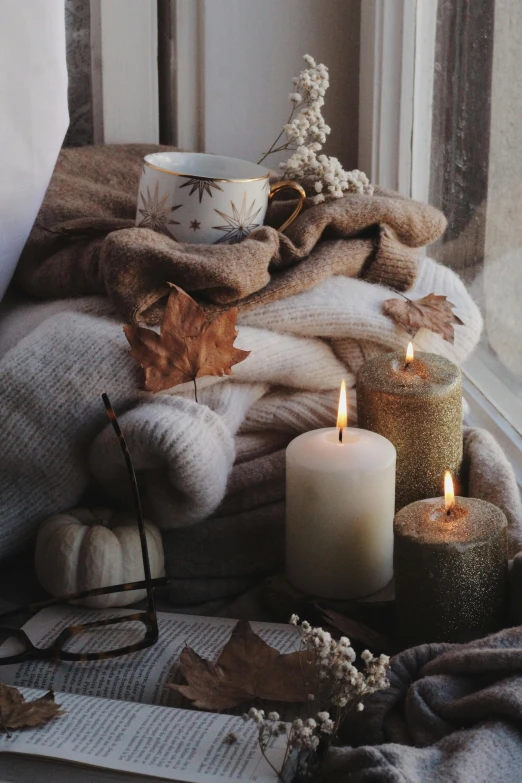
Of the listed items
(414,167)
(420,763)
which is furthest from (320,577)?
(414,167)

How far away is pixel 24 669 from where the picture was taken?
635mm

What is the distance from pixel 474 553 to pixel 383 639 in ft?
0.34

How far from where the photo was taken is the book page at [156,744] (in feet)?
1.64

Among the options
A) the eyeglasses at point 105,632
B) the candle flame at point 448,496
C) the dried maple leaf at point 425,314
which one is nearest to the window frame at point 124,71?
the dried maple leaf at point 425,314

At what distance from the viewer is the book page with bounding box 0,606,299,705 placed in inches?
24.6

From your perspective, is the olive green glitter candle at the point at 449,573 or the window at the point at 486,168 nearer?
the olive green glitter candle at the point at 449,573

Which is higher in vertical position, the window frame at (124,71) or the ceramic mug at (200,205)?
the window frame at (124,71)

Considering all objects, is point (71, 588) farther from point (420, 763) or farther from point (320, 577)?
point (420, 763)

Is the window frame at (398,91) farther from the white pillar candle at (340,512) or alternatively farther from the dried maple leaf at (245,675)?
the dried maple leaf at (245,675)

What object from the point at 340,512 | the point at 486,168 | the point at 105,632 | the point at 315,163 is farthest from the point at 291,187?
the point at 105,632

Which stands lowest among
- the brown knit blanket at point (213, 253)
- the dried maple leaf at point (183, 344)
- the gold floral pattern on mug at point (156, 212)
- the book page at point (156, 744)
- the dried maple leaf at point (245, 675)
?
the dried maple leaf at point (245, 675)

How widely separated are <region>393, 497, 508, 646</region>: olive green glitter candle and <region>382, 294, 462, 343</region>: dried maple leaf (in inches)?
8.4

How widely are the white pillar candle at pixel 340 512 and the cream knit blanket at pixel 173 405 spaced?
2.7 inches

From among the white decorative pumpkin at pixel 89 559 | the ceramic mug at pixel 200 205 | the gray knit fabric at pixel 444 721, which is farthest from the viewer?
the ceramic mug at pixel 200 205
